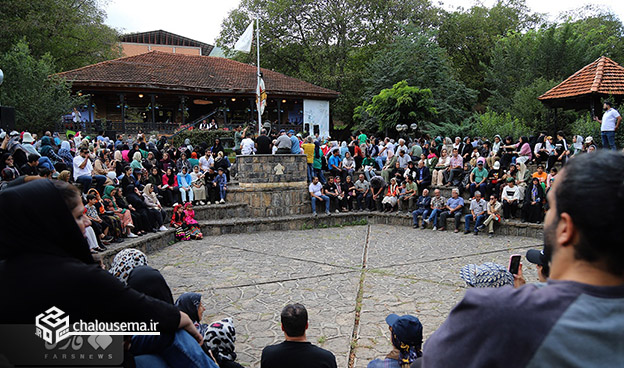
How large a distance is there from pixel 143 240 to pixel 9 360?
28.3 feet

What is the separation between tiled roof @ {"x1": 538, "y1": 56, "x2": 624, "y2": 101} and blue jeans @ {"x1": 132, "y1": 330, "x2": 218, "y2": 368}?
16.6m

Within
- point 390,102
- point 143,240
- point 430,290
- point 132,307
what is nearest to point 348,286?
point 430,290

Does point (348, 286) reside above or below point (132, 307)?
below

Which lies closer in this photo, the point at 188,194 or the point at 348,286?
the point at 348,286

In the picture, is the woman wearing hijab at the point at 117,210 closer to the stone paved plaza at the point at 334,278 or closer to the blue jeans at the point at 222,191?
the stone paved plaza at the point at 334,278

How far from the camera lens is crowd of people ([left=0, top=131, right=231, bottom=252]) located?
881cm

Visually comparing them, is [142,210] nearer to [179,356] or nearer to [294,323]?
[294,323]

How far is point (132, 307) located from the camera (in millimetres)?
Answer: 1620

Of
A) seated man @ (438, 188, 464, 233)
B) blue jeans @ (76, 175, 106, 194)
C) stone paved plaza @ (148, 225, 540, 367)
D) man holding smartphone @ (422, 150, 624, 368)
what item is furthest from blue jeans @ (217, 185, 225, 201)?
man holding smartphone @ (422, 150, 624, 368)

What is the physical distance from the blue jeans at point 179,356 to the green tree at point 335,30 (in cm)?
2984

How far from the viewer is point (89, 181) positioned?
10.3 m

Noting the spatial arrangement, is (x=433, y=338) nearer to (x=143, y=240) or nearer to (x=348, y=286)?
(x=348, y=286)

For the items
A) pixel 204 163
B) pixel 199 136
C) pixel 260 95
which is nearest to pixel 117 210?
pixel 204 163

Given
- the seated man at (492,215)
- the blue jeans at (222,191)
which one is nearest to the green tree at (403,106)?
the seated man at (492,215)
